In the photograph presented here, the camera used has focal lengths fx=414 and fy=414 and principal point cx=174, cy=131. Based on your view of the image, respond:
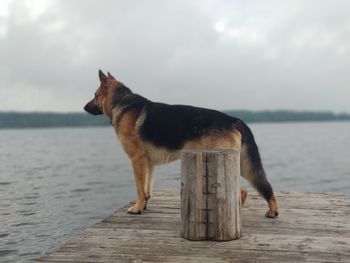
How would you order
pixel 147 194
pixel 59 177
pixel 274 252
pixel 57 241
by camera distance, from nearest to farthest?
pixel 274 252 < pixel 147 194 < pixel 57 241 < pixel 59 177

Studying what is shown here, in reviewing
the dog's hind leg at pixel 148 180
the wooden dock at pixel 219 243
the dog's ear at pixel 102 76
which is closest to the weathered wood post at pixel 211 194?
the wooden dock at pixel 219 243

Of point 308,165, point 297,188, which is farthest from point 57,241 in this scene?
point 308,165

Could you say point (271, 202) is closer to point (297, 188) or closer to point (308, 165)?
→ point (297, 188)

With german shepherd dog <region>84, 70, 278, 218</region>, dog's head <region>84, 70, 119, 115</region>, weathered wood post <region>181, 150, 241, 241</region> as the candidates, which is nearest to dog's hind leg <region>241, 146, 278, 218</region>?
german shepherd dog <region>84, 70, 278, 218</region>

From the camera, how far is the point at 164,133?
6.84 meters

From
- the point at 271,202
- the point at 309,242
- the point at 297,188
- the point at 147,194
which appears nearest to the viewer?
the point at 309,242

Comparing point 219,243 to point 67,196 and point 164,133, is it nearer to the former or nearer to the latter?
point 164,133

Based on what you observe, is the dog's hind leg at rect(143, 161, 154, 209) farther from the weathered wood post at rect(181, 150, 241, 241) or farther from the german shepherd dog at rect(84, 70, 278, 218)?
the weathered wood post at rect(181, 150, 241, 241)

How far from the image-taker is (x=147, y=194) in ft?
24.8

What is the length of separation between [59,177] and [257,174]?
27136 millimetres

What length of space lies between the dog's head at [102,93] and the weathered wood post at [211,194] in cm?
312

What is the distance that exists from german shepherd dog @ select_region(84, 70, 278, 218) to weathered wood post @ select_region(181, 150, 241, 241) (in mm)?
905

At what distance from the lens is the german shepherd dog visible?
252 inches

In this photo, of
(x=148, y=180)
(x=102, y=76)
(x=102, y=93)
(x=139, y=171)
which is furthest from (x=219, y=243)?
(x=102, y=76)
